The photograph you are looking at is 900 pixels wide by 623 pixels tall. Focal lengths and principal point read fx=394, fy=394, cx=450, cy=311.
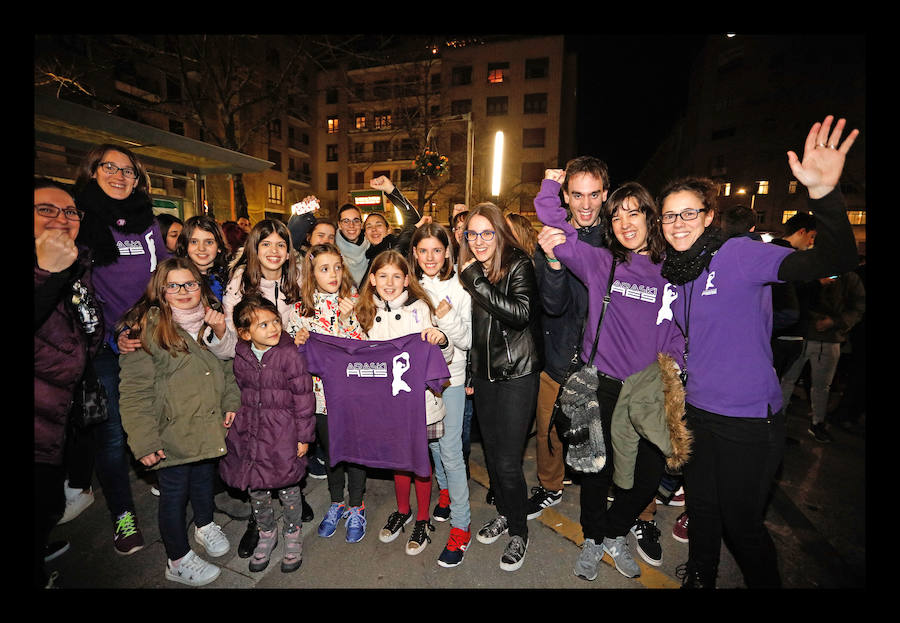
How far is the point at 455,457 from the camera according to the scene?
10.5 ft

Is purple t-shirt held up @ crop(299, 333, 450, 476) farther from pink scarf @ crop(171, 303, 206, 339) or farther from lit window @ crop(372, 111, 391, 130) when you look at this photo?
lit window @ crop(372, 111, 391, 130)

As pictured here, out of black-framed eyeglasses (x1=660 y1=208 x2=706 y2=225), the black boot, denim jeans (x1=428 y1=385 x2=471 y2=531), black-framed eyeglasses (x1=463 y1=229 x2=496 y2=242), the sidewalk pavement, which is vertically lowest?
the sidewalk pavement

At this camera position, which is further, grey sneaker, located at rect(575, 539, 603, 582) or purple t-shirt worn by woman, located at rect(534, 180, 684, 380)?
grey sneaker, located at rect(575, 539, 603, 582)

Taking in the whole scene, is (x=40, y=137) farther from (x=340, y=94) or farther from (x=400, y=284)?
(x=340, y=94)

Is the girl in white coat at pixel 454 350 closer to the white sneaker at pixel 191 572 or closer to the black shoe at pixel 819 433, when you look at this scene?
the white sneaker at pixel 191 572

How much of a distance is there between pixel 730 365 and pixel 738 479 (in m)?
0.66

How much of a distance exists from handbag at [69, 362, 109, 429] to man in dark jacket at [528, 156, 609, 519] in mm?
3398

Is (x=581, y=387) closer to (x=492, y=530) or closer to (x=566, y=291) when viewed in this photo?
Result: (x=566, y=291)

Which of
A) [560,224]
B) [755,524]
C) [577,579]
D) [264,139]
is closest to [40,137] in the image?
[560,224]

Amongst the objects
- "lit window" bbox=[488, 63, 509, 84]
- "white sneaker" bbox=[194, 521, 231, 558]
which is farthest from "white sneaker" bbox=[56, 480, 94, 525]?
"lit window" bbox=[488, 63, 509, 84]

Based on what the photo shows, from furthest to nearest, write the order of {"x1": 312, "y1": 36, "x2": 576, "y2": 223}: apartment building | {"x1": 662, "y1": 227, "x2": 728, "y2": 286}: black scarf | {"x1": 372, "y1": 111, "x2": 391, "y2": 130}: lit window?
{"x1": 372, "y1": 111, "x2": 391, "y2": 130}: lit window → {"x1": 312, "y1": 36, "x2": 576, "y2": 223}: apartment building → {"x1": 662, "y1": 227, "x2": 728, "y2": 286}: black scarf

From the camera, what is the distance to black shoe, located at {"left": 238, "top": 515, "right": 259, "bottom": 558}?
3195 millimetres

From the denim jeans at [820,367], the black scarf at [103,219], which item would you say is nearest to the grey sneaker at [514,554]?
the black scarf at [103,219]

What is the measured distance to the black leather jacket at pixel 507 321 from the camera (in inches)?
113
